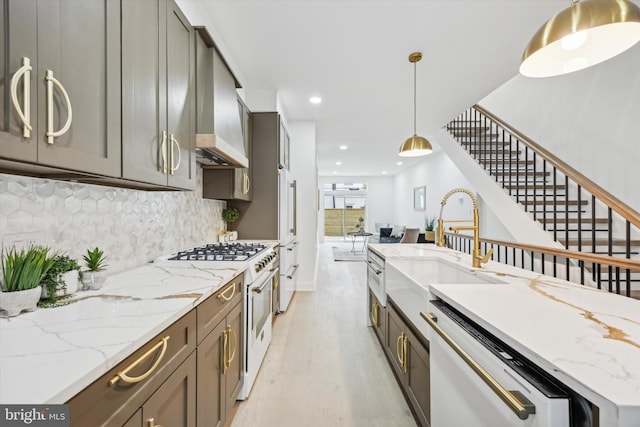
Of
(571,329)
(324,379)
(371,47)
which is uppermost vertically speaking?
(371,47)

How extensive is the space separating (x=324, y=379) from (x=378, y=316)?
793 millimetres

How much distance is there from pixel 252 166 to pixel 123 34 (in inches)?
86.9

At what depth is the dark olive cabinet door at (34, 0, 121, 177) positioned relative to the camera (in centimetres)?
76

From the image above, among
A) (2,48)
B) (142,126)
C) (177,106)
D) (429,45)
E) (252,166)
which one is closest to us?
(2,48)

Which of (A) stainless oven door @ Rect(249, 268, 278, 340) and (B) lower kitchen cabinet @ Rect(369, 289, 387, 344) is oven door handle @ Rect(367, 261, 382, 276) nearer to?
(B) lower kitchen cabinet @ Rect(369, 289, 387, 344)

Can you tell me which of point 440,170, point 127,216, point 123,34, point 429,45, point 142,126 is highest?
point 429,45

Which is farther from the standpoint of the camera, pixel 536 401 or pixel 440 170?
pixel 440 170

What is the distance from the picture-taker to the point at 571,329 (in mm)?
793

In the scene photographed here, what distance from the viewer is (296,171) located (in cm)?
452

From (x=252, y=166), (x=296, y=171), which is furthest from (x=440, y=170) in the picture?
(x=252, y=166)

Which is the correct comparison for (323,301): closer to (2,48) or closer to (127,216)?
(127,216)

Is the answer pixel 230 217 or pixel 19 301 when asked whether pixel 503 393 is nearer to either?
pixel 19 301

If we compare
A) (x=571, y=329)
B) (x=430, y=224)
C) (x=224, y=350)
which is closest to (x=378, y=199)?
(x=430, y=224)

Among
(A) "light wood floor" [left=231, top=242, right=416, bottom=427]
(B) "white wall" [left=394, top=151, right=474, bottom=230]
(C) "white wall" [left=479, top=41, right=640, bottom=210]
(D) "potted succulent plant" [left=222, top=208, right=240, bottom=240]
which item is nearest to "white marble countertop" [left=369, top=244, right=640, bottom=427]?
(A) "light wood floor" [left=231, top=242, right=416, bottom=427]
